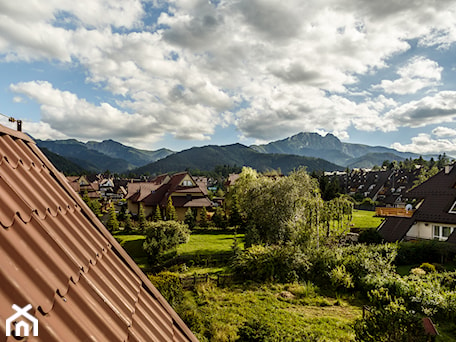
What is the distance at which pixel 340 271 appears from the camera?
15.4 meters

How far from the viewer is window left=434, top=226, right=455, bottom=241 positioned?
23.3 meters

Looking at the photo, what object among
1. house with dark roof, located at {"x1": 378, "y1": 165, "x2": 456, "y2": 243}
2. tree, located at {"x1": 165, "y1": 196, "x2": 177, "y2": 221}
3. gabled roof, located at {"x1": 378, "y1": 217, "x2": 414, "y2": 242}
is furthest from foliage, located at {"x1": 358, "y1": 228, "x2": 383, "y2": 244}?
tree, located at {"x1": 165, "y1": 196, "x2": 177, "y2": 221}

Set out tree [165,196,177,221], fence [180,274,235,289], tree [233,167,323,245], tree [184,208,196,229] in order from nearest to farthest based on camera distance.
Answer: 1. fence [180,274,235,289]
2. tree [233,167,323,245]
3. tree [165,196,177,221]
4. tree [184,208,196,229]

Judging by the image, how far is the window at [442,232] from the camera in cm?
2327

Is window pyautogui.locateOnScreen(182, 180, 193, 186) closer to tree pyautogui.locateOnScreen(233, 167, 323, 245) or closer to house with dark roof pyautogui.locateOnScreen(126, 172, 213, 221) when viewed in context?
house with dark roof pyautogui.locateOnScreen(126, 172, 213, 221)

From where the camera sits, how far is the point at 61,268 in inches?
60.7

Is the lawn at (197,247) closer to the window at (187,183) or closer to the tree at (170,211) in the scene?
the tree at (170,211)

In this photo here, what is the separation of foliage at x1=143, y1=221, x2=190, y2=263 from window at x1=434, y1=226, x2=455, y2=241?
2288 cm

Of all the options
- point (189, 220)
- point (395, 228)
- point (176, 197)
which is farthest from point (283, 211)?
point (176, 197)

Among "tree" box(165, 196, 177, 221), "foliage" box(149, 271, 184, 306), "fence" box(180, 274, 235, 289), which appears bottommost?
"fence" box(180, 274, 235, 289)

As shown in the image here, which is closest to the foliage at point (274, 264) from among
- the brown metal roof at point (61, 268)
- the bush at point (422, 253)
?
the bush at point (422, 253)

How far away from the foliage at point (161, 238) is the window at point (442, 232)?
22.9 m

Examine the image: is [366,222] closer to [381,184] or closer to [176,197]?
[176,197]

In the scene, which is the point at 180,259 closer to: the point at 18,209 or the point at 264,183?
the point at 264,183
